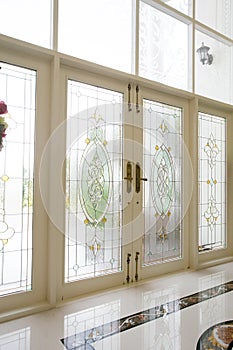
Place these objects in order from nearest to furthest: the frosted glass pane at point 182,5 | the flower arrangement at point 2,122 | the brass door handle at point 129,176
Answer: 1. the flower arrangement at point 2,122
2. the brass door handle at point 129,176
3. the frosted glass pane at point 182,5

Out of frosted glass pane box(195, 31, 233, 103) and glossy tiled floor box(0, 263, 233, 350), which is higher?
frosted glass pane box(195, 31, 233, 103)

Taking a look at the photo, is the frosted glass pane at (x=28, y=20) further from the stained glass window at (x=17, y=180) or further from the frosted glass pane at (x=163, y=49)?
the frosted glass pane at (x=163, y=49)

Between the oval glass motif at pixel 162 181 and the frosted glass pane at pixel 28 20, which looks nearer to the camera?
the frosted glass pane at pixel 28 20

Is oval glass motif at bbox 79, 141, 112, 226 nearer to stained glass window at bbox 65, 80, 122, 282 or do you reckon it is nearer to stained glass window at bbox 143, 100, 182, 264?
stained glass window at bbox 65, 80, 122, 282

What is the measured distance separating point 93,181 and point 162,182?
3.12ft

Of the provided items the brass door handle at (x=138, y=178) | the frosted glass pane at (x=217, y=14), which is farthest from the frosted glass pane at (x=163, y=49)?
the brass door handle at (x=138, y=178)

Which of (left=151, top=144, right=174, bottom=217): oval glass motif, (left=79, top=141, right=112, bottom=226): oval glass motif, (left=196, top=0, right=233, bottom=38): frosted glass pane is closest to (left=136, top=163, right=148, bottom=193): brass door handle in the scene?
(left=151, top=144, right=174, bottom=217): oval glass motif

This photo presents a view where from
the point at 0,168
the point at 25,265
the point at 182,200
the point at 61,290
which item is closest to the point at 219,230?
the point at 182,200

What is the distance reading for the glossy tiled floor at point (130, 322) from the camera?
6.50 ft

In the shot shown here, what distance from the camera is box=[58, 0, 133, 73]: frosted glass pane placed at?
2.78 meters

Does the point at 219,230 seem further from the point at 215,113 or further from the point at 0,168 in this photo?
the point at 0,168

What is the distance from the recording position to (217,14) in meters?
4.22

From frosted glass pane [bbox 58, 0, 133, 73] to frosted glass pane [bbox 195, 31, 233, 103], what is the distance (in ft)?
3.81

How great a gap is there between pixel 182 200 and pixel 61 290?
1.79m
